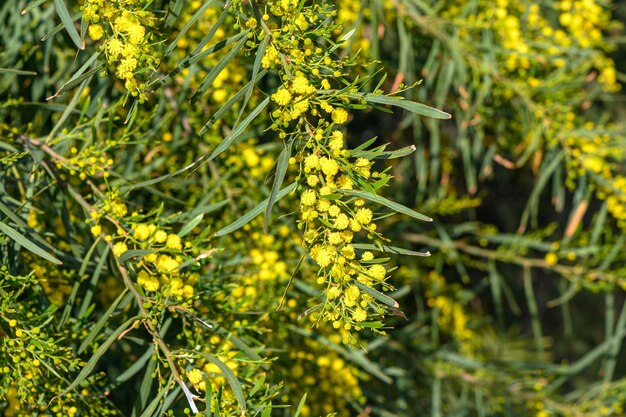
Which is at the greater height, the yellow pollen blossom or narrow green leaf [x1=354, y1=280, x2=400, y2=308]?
the yellow pollen blossom

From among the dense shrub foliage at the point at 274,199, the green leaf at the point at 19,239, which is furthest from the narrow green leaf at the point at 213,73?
the green leaf at the point at 19,239

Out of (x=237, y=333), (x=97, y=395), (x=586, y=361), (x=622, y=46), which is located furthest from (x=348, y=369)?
(x=622, y=46)

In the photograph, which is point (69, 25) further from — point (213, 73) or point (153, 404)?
point (153, 404)

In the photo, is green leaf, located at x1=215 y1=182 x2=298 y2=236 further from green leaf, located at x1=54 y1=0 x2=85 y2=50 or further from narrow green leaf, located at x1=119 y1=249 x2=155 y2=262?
green leaf, located at x1=54 y1=0 x2=85 y2=50

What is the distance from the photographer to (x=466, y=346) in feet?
6.51

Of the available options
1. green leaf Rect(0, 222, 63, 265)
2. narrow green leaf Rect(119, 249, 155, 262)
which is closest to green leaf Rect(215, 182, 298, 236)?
narrow green leaf Rect(119, 249, 155, 262)

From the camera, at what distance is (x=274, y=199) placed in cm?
76

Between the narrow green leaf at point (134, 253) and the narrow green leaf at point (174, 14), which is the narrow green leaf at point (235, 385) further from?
the narrow green leaf at point (174, 14)

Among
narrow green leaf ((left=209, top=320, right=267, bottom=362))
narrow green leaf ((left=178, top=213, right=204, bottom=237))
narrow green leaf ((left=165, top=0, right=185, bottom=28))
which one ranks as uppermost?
narrow green leaf ((left=165, top=0, right=185, bottom=28))

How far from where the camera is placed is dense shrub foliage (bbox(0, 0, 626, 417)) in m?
0.78

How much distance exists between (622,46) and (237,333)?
2.00 metres

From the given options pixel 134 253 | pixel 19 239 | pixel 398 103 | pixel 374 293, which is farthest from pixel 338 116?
pixel 19 239

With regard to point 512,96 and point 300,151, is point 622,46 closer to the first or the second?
point 512,96

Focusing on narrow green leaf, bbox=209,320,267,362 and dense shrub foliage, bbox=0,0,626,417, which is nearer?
dense shrub foliage, bbox=0,0,626,417
